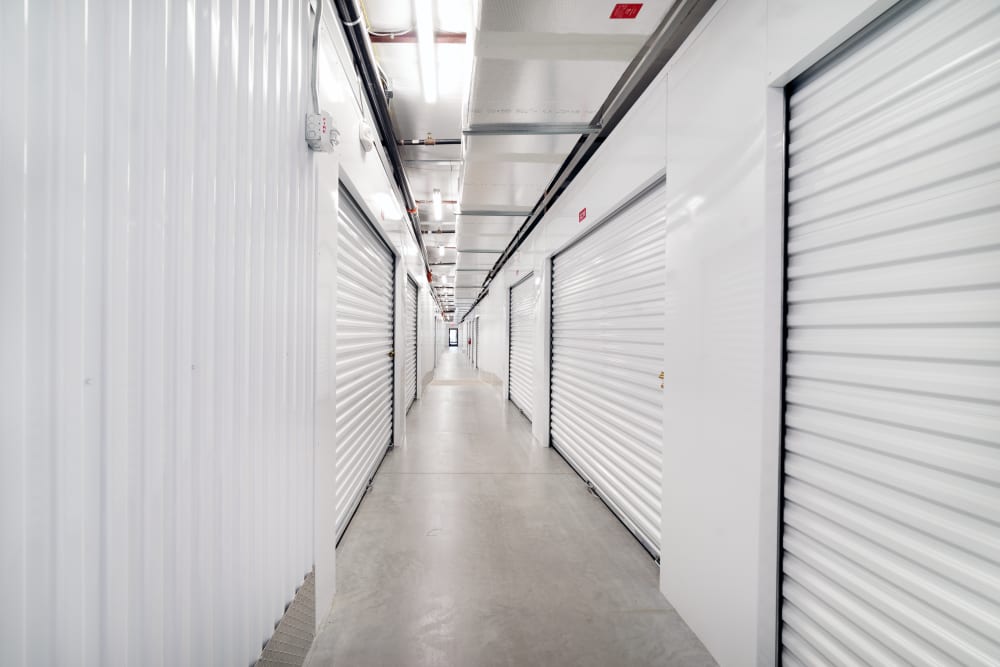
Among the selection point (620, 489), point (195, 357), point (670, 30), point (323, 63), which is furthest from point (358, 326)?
point (670, 30)

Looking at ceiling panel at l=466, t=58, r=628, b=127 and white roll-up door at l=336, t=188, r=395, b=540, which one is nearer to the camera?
ceiling panel at l=466, t=58, r=628, b=127

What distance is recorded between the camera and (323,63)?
1850 millimetres

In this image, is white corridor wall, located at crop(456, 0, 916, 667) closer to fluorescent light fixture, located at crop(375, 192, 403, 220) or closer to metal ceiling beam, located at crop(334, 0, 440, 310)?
metal ceiling beam, located at crop(334, 0, 440, 310)

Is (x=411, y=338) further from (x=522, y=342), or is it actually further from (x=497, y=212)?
(x=497, y=212)

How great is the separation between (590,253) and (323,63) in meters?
2.53

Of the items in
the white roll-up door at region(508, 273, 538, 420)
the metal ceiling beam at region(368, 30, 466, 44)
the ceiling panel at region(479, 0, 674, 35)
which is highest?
the metal ceiling beam at region(368, 30, 466, 44)

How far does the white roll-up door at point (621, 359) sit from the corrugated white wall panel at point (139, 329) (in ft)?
7.03

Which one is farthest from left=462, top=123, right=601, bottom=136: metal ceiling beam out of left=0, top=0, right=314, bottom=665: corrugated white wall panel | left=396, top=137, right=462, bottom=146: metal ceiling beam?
left=0, top=0, right=314, bottom=665: corrugated white wall panel

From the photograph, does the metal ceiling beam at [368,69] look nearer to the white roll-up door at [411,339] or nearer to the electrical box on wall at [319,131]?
the electrical box on wall at [319,131]

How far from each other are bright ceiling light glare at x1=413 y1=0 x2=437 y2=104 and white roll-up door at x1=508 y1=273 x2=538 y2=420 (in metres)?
3.21

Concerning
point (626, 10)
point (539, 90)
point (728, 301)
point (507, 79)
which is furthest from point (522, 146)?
point (728, 301)

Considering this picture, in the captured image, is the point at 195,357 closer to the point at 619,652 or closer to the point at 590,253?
the point at 619,652

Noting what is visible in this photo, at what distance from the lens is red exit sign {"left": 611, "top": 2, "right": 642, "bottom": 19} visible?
5.43 feet

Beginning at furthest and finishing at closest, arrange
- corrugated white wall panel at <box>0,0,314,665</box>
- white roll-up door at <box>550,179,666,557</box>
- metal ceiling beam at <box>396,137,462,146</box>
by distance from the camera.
Result: metal ceiling beam at <box>396,137,462,146</box>, white roll-up door at <box>550,179,666,557</box>, corrugated white wall panel at <box>0,0,314,665</box>
